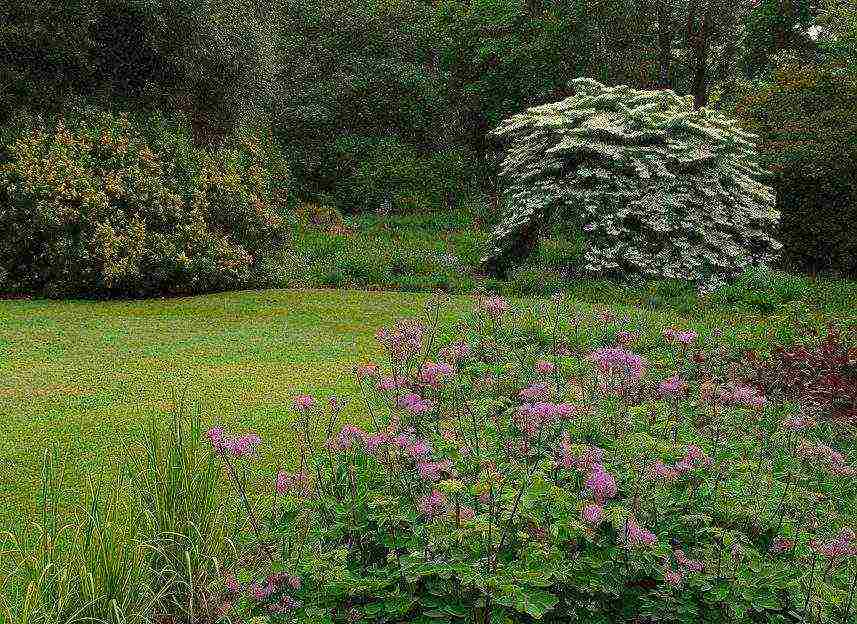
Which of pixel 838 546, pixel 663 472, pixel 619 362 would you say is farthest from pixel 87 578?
pixel 838 546

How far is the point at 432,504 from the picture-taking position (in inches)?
91.7

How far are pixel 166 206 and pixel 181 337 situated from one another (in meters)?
2.75

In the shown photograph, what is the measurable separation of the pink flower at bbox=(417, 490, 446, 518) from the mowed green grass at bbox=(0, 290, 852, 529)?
1345mm

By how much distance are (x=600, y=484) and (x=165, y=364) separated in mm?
5015

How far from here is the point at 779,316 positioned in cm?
848

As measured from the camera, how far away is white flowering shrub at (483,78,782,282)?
10320mm

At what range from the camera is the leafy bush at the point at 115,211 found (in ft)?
30.2

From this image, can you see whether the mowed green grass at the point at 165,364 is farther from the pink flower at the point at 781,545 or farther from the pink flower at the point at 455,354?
the pink flower at the point at 781,545

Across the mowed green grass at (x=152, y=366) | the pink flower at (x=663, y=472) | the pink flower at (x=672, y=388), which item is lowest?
the mowed green grass at (x=152, y=366)

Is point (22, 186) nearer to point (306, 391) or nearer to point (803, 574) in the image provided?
point (306, 391)

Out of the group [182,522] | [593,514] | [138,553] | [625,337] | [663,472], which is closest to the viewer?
[593,514]

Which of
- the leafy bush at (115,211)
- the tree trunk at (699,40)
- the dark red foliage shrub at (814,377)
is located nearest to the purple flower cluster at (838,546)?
the dark red foliage shrub at (814,377)

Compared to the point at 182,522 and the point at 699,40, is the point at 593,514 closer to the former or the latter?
the point at 182,522

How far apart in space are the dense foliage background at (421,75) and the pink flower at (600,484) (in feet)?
28.1
